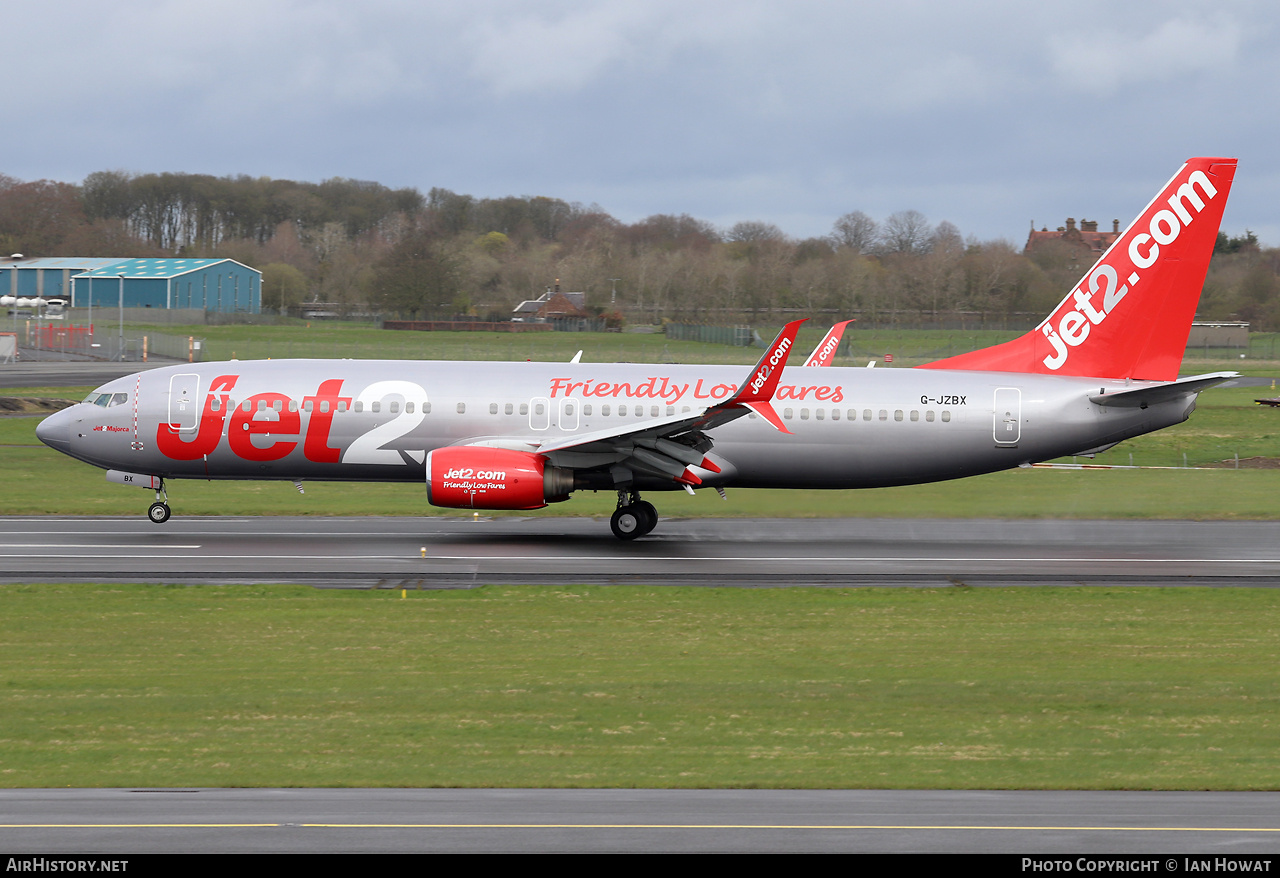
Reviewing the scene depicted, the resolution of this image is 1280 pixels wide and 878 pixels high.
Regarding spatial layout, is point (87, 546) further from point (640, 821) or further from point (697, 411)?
point (640, 821)

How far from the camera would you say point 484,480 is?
27.6m

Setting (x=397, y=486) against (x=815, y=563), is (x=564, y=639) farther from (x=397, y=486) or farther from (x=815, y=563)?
(x=397, y=486)

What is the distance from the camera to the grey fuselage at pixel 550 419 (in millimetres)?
29609

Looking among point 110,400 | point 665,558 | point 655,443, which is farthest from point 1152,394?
point 110,400

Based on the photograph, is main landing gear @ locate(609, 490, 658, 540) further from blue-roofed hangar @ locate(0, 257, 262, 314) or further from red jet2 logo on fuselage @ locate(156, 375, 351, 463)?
blue-roofed hangar @ locate(0, 257, 262, 314)

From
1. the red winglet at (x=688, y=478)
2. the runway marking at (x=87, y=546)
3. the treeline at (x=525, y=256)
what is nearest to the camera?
the runway marking at (x=87, y=546)

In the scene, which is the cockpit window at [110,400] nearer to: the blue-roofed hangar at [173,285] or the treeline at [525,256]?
the treeline at [525,256]

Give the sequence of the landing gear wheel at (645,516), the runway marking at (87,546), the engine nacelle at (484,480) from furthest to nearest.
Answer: the landing gear wheel at (645,516) < the engine nacelle at (484,480) < the runway marking at (87,546)

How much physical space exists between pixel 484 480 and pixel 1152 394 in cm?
1582

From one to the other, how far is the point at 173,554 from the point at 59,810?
52.2 feet

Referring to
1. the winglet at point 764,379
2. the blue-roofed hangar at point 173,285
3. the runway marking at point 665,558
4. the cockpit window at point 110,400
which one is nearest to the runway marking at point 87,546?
the runway marking at point 665,558

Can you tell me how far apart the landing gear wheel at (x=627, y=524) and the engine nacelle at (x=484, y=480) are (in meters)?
2.39

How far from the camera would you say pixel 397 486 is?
42062 millimetres

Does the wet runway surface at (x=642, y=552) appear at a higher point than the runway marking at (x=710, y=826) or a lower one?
lower
